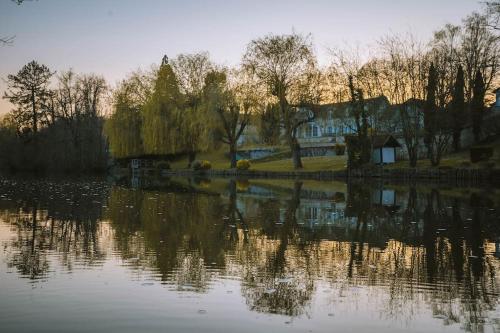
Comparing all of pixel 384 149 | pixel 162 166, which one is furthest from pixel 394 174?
pixel 162 166

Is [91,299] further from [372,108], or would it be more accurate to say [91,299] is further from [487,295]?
[372,108]

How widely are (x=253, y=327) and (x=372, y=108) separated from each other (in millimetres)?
47405

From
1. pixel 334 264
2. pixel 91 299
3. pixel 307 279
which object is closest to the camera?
pixel 91 299

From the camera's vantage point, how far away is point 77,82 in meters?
73.2

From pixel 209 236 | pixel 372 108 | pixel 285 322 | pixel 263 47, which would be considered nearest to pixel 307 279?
pixel 285 322

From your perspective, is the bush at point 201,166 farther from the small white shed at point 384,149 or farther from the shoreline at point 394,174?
the small white shed at point 384,149

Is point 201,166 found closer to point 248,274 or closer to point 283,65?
point 283,65

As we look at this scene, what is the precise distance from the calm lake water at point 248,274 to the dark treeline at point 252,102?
2431 cm

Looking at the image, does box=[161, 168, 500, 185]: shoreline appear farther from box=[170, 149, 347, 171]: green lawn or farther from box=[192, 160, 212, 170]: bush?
box=[170, 149, 347, 171]: green lawn

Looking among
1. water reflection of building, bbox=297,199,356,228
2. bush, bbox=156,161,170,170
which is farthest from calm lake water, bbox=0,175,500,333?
bush, bbox=156,161,170,170

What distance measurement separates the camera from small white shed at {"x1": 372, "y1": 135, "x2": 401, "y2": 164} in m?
56.9

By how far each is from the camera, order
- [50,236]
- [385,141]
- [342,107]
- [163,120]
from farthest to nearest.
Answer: [163,120] → [385,141] → [342,107] → [50,236]

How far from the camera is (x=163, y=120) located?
67.5 meters

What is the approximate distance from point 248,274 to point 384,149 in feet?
166
